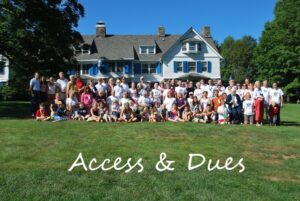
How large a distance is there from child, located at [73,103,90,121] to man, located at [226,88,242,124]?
5210 millimetres

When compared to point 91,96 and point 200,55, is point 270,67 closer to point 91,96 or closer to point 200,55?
point 200,55

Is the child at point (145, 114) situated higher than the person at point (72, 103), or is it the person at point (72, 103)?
the person at point (72, 103)

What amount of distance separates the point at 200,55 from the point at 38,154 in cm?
4599

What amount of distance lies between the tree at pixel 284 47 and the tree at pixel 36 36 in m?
31.0

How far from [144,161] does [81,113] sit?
7.09m

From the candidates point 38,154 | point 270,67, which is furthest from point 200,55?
point 38,154

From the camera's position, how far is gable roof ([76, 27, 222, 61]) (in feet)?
174

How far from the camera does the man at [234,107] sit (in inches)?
618

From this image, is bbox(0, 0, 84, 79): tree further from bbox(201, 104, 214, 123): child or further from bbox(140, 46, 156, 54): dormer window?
bbox(140, 46, 156, 54): dormer window

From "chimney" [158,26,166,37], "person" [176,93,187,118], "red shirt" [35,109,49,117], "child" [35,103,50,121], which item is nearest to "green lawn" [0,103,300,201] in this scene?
"child" [35,103,50,121]

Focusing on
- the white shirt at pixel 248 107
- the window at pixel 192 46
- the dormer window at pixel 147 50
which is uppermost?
the window at pixel 192 46

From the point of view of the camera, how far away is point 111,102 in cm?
1548

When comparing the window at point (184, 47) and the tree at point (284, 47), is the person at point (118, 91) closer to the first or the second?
the tree at point (284, 47)

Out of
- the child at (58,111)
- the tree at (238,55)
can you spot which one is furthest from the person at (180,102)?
the tree at (238,55)
